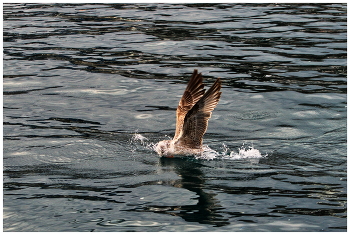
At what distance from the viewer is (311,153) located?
10188 mm

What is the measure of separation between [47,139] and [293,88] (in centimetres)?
620

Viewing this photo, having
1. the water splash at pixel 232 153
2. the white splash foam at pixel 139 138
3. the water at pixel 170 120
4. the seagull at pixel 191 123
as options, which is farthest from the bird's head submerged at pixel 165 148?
the white splash foam at pixel 139 138

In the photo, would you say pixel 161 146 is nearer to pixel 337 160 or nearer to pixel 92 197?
pixel 92 197

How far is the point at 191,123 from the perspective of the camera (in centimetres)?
998

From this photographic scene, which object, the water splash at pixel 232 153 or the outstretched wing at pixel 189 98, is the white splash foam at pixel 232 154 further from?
the outstretched wing at pixel 189 98

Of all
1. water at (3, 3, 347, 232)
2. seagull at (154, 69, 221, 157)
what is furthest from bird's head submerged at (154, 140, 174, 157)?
water at (3, 3, 347, 232)

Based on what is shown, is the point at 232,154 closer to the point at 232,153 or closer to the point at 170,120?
the point at 232,153

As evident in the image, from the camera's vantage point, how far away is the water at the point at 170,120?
8.13 m

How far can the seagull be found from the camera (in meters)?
9.77

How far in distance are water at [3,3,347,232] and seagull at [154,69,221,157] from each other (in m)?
0.23

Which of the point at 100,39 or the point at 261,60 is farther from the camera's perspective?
the point at 100,39

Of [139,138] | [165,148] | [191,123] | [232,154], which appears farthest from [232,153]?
[139,138]

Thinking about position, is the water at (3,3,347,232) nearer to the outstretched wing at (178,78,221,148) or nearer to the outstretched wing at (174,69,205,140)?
the outstretched wing at (178,78,221,148)

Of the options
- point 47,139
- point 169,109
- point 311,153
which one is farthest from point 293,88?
point 47,139
